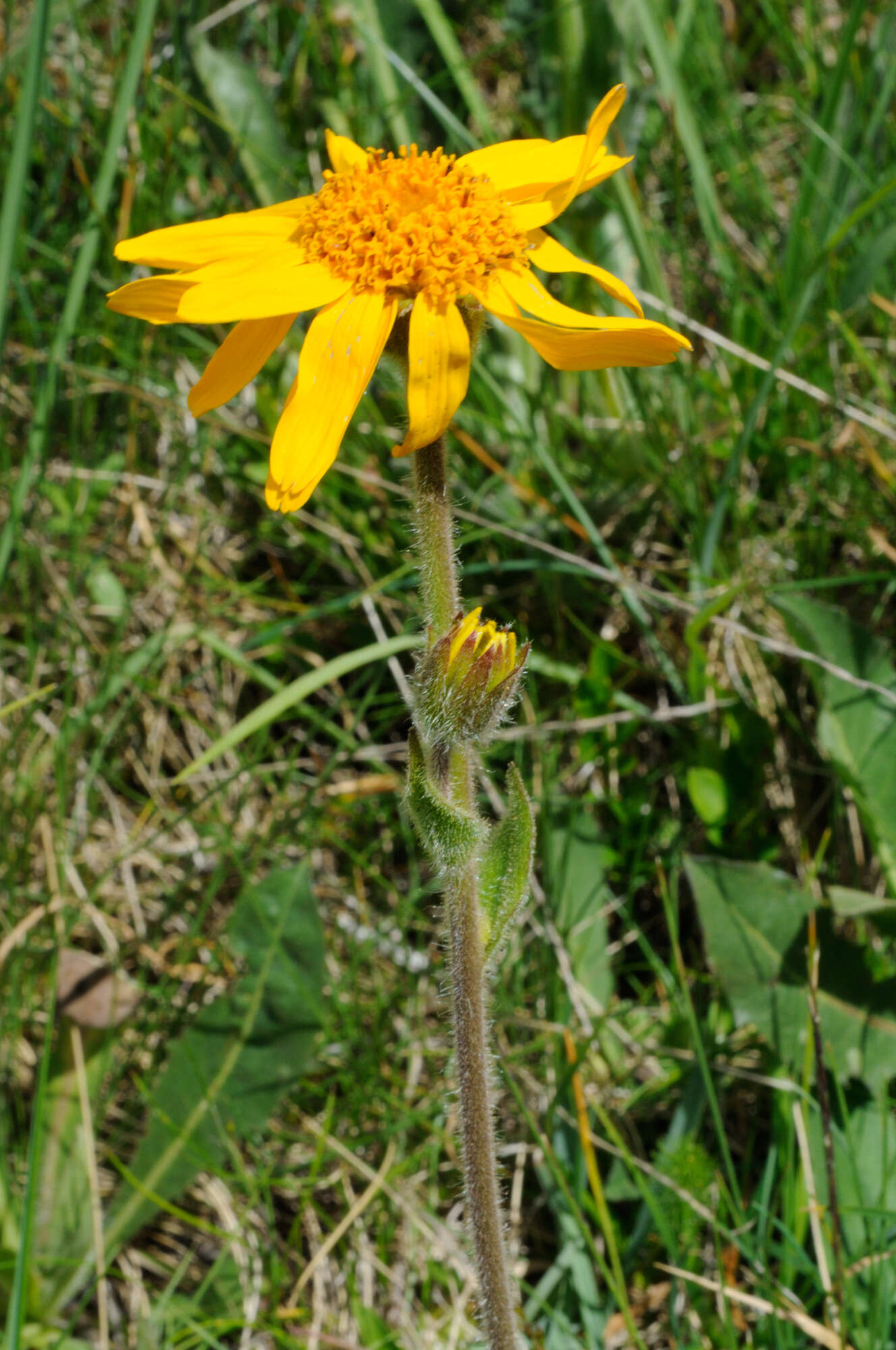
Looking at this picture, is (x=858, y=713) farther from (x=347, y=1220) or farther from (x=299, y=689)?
(x=347, y=1220)

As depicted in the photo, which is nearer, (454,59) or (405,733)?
(454,59)

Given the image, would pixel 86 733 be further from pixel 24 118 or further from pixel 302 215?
pixel 302 215

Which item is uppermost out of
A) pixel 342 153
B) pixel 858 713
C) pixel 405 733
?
pixel 342 153

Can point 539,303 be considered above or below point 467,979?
above

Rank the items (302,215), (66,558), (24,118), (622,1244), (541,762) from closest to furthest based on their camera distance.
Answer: (302,215) < (24,118) < (622,1244) < (541,762) < (66,558)

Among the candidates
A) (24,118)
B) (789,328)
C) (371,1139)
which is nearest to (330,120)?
(24,118)

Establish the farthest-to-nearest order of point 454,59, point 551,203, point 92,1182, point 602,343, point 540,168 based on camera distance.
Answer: point 454,59 < point 92,1182 < point 540,168 < point 551,203 < point 602,343

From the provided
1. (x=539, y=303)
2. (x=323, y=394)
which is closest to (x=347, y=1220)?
(x=323, y=394)

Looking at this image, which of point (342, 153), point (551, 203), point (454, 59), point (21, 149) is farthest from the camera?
point (454, 59)
